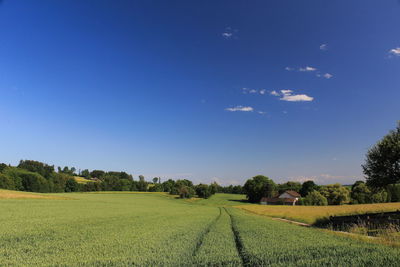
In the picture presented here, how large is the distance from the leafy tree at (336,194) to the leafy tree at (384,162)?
57.9m

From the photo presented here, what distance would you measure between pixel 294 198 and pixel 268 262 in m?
114

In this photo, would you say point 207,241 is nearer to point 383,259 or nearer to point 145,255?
point 145,255

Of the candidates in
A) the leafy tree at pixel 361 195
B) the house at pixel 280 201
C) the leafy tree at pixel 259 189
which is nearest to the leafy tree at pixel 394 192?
the leafy tree at pixel 361 195

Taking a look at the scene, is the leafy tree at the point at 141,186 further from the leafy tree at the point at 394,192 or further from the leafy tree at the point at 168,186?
the leafy tree at the point at 394,192

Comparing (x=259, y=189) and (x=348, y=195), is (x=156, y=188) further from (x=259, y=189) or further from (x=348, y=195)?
(x=348, y=195)

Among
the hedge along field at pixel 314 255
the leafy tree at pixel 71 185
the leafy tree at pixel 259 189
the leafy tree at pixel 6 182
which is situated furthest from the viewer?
the leafy tree at pixel 71 185

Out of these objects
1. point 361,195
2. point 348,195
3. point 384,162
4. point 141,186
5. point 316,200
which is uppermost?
point 384,162

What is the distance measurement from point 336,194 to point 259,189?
37.2m

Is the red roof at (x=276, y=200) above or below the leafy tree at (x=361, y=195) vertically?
below

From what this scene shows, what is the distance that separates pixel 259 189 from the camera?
115188 millimetres

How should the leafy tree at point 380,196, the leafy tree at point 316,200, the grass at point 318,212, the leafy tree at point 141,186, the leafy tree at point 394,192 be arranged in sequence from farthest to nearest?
the leafy tree at point 141,186 → the leafy tree at point 316,200 → the leafy tree at point 394,192 → the leafy tree at point 380,196 → the grass at point 318,212

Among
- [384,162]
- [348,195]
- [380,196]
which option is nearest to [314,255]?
[384,162]

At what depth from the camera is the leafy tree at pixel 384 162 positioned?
31281 mm

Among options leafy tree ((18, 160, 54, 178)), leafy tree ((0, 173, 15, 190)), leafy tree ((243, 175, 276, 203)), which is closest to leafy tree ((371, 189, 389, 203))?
leafy tree ((243, 175, 276, 203))
